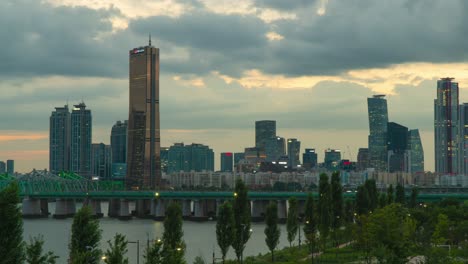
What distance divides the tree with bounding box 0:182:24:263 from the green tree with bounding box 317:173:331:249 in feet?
221

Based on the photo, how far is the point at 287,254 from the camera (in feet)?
336

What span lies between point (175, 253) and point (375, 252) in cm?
2030

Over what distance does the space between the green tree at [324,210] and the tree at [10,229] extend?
67353 mm

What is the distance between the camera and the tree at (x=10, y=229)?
154ft

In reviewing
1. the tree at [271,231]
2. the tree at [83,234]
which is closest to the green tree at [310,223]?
the tree at [271,231]

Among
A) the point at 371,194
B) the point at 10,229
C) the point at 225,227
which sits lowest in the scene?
the point at 225,227

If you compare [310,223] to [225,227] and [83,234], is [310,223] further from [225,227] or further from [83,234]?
[83,234]

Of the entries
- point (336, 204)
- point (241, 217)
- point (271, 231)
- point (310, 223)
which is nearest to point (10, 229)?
point (241, 217)

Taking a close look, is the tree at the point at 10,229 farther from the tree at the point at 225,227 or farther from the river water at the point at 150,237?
the river water at the point at 150,237

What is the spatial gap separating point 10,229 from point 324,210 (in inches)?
2724

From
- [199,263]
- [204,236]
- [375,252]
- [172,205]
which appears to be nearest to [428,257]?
[375,252]

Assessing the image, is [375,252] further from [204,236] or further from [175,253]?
[204,236]

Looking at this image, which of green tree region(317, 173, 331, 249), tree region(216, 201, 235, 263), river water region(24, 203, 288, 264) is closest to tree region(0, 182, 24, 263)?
tree region(216, 201, 235, 263)

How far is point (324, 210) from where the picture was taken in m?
110
